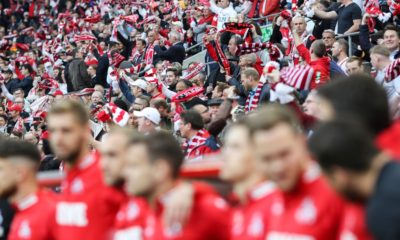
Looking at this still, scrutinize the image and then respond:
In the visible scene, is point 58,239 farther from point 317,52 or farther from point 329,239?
point 317,52

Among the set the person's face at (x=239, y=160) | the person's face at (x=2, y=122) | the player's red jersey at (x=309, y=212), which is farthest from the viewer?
the person's face at (x=2, y=122)

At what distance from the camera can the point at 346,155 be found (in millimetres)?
3305

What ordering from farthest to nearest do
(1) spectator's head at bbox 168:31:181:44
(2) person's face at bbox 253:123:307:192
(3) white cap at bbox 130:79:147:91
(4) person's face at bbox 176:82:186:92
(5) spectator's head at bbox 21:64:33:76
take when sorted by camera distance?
(5) spectator's head at bbox 21:64:33:76 < (1) spectator's head at bbox 168:31:181:44 < (3) white cap at bbox 130:79:147:91 < (4) person's face at bbox 176:82:186:92 < (2) person's face at bbox 253:123:307:192

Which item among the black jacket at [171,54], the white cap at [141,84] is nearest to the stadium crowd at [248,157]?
the white cap at [141,84]

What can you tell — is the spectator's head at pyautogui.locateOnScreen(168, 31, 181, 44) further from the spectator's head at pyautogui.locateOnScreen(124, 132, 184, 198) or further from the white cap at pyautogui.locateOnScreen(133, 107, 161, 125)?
the spectator's head at pyautogui.locateOnScreen(124, 132, 184, 198)

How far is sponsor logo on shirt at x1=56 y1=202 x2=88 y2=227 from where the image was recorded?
537cm

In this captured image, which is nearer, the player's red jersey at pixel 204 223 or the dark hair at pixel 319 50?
the player's red jersey at pixel 204 223

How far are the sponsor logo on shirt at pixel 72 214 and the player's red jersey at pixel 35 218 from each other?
137mm

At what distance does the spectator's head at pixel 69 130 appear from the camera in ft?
17.7

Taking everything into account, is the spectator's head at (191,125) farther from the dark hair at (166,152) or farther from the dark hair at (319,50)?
the dark hair at (166,152)

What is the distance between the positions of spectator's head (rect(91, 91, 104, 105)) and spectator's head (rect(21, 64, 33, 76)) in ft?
22.6

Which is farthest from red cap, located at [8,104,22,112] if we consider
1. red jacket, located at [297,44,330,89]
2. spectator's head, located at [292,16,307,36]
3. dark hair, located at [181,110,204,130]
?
dark hair, located at [181,110,204,130]

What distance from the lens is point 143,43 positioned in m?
17.2

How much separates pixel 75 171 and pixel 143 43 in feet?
38.6
